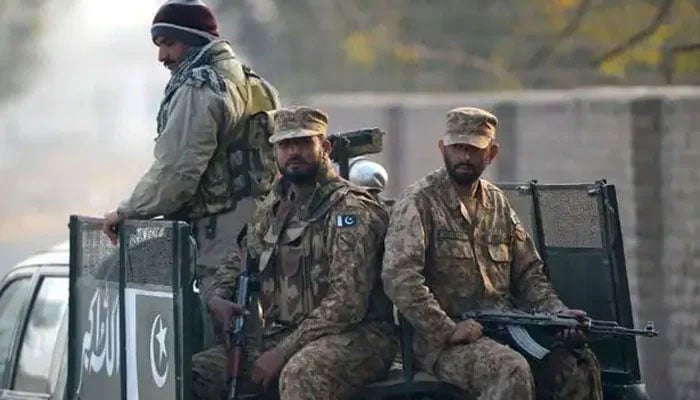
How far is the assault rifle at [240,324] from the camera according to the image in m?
6.52

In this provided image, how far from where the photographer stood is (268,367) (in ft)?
21.1

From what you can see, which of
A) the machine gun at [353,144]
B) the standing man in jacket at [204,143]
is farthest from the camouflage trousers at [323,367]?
the machine gun at [353,144]

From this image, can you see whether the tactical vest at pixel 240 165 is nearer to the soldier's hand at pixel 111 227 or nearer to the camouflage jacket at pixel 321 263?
the soldier's hand at pixel 111 227

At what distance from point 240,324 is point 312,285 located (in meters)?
0.28

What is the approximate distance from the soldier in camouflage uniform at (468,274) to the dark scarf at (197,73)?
1.12m

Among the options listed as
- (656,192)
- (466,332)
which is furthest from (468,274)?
(656,192)

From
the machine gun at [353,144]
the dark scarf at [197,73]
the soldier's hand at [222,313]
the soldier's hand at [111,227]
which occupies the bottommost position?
the soldier's hand at [222,313]

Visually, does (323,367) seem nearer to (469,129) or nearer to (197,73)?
(469,129)

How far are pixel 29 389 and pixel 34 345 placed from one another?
0.67ft

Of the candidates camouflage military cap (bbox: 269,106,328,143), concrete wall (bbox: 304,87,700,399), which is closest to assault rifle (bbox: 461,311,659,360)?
camouflage military cap (bbox: 269,106,328,143)

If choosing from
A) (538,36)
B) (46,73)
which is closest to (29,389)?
(538,36)

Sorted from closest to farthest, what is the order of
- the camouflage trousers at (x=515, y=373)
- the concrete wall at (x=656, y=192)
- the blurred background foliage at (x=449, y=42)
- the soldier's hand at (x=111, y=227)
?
the camouflage trousers at (x=515, y=373), the soldier's hand at (x=111, y=227), the concrete wall at (x=656, y=192), the blurred background foliage at (x=449, y=42)

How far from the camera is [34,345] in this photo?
8195 millimetres

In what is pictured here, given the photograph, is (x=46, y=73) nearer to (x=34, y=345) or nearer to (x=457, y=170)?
(x=34, y=345)
